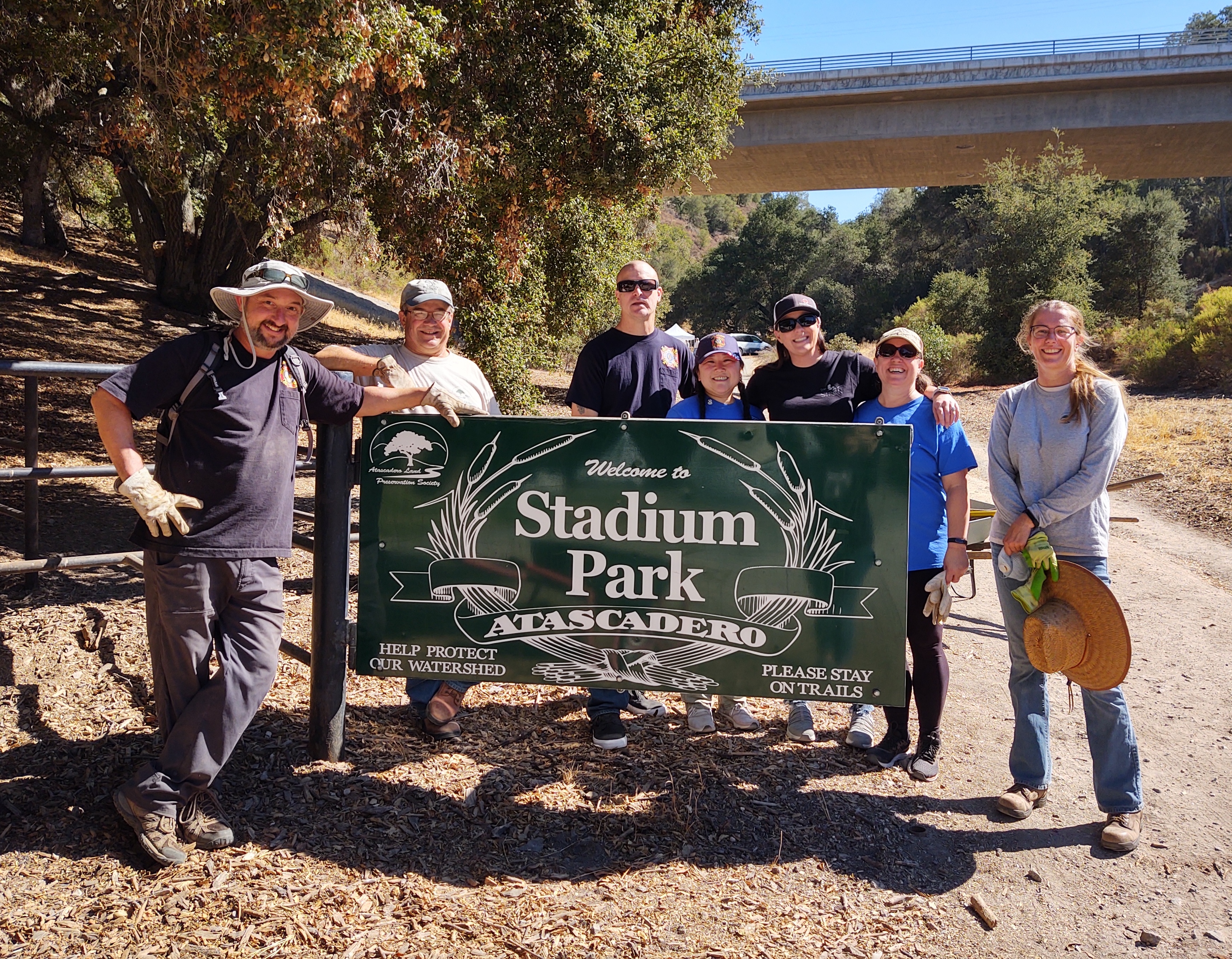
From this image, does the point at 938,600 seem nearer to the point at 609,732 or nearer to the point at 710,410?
the point at 710,410

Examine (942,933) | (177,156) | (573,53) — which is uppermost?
(573,53)

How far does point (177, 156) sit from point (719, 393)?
23.5ft

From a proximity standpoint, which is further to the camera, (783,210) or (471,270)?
(783,210)


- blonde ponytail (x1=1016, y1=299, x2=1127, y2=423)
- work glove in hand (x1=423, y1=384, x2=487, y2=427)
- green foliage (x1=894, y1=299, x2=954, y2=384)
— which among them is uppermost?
green foliage (x1=894, y1=299, x2=954, y2=384)

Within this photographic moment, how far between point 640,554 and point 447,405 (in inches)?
36.8

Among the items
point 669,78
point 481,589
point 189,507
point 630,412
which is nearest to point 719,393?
point 630,412

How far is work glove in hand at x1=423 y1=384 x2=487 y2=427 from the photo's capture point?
357cm

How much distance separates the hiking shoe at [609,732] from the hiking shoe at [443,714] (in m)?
0.63

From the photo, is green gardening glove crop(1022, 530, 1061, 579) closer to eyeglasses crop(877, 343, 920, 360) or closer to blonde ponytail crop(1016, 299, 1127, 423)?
blonde ponytail crop(1016, 299, 1127, 423)

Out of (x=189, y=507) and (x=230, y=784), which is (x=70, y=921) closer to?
(x=230, y=784)

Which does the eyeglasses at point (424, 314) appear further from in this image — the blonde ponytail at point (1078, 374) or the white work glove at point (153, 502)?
the blonde ponytail at point (1078, 374)

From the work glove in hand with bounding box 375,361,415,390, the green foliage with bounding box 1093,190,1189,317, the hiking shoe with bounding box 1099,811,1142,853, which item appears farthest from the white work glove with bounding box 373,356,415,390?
the green foliage with bounding box 1093,190,1189,317

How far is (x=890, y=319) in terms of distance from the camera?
51.8 metres

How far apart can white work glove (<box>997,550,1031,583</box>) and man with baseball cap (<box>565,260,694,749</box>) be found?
1603 mm
